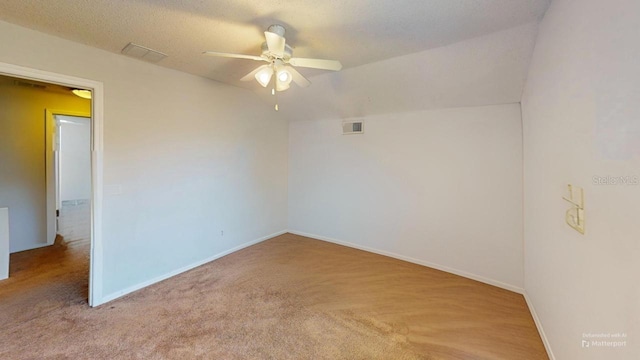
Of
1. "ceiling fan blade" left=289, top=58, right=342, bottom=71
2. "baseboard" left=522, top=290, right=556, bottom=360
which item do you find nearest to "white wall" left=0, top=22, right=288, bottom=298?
"ceiling fan blade" left=289, top=58, right=342, bottom=71

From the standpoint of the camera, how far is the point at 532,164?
7.38ft

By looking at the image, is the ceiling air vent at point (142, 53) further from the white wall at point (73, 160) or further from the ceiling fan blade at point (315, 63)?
the white wall at point (73, 160)

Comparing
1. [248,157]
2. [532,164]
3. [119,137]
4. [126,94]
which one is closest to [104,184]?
[119,137]

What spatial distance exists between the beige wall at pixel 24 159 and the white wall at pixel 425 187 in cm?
399

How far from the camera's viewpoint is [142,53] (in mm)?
2434

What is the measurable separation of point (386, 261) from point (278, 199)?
223 centimetres

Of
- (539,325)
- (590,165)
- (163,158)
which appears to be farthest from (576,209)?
(163,158)

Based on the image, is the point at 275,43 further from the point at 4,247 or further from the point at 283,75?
the point at 4,247

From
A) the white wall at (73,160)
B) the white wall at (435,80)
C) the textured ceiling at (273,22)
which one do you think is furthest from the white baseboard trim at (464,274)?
the white wall at (73,160)

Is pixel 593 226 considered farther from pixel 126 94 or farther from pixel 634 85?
pixel 126 94

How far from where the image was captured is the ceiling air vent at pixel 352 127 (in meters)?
3.88

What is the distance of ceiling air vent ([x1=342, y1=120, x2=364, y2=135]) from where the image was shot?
388cm

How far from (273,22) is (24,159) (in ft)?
15.0

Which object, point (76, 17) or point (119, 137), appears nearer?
point (76, 17)
